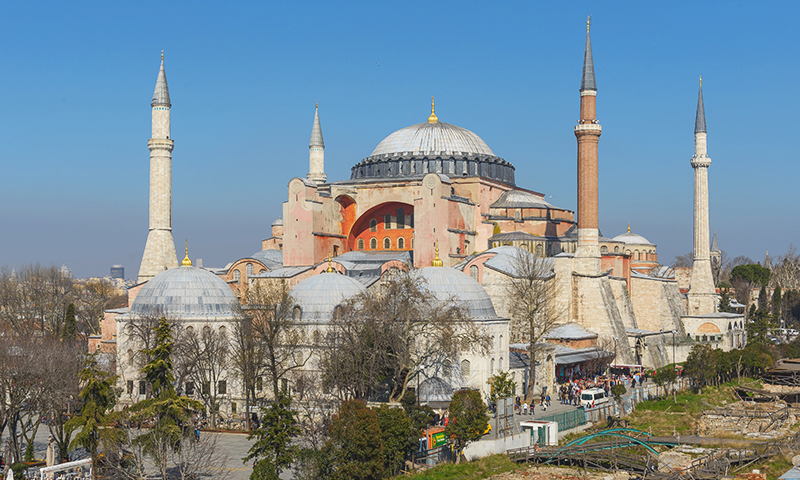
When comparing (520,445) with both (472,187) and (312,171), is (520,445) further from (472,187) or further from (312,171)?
(312,171)

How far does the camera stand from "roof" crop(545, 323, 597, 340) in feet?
107

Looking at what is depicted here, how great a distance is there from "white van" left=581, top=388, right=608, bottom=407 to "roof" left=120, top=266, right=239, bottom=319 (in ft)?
35.1

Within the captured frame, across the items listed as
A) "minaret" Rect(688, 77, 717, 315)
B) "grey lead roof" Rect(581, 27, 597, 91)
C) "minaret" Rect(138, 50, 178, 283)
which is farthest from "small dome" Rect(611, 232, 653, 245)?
"minaret" Rect(138, 50, 178, 283)

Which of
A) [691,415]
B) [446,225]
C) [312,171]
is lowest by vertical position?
[691,415]

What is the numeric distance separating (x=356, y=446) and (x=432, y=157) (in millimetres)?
24609

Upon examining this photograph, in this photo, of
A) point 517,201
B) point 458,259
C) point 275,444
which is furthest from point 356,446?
point 517,201

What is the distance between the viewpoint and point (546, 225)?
1570 inches

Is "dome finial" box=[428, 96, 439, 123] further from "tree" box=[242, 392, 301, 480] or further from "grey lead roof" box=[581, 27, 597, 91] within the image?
"tree" box=[242, 392, 301, 480]

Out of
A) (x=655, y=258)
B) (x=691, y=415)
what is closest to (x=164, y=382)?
(x=691, y=415)

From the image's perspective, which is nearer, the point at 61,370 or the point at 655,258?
the point at 61,370

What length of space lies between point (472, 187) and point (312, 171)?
10.4 metres

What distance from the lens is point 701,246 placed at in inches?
1769

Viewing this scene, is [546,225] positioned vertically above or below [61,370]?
above

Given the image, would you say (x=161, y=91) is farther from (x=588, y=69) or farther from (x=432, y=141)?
(x=588, y=69)
